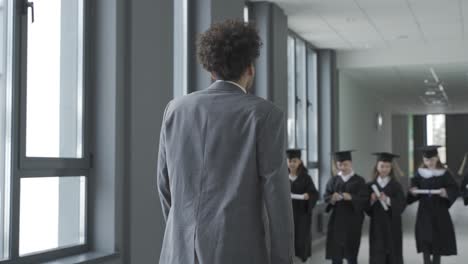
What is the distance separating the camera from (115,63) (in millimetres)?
4211

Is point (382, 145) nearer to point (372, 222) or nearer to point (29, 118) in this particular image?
point (372, 222)

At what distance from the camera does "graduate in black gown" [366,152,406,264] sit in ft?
21.5

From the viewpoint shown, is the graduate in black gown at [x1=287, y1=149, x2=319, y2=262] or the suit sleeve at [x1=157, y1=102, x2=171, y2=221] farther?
the graduate in black gown at [x1=287, y1=149, x2=319, y2=262]

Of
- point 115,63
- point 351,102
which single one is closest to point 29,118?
point 115,63

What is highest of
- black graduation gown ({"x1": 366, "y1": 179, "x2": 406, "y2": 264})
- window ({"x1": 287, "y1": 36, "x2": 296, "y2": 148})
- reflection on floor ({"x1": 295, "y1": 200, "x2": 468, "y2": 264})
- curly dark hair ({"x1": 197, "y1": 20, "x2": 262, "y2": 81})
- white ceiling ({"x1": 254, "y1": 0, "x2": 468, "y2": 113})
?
white ceiling ({"x1": 254, "y1": 0, "x2": 468, "y2": 113})

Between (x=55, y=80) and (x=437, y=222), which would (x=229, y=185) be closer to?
(x=55, y=80)

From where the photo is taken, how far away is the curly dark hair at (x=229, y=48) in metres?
1.82

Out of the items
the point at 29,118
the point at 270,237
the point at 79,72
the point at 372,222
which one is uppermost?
the point at 79,72

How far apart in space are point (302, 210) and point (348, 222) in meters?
0.53

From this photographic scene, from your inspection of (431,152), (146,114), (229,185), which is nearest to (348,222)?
(431,152)

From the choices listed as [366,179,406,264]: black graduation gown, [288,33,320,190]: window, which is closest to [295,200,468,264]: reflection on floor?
[366,179,406,264]: black graduation gown

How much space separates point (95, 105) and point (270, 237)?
2777mm

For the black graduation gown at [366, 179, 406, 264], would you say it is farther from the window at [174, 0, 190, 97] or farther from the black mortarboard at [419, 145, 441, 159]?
the window at [174, 0, 190, 97]

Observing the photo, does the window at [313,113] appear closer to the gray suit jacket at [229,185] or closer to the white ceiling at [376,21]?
the white ceiling at [376,21]
